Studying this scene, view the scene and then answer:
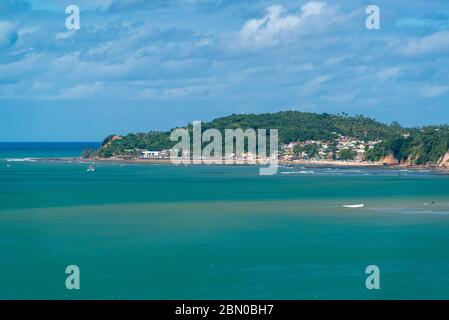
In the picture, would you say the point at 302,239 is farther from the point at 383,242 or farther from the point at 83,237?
the point at 83,237

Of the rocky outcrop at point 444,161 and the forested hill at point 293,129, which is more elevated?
the forested hill at point 293,129

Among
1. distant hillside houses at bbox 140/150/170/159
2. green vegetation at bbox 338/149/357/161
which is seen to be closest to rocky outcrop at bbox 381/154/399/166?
green vegetation at bbox 338/149/357/161

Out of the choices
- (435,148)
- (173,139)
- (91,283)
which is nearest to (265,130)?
(173,139)

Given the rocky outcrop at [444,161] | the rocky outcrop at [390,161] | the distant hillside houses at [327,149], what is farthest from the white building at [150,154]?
the rocky outcrop at [444,161]

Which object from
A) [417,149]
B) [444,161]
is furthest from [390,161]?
[444,161]

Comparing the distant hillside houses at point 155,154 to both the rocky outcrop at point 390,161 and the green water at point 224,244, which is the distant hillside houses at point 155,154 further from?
the green water at point 224,244

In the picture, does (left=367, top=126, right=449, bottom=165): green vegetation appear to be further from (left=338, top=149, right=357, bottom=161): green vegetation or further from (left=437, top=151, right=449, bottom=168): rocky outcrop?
(left=338, top=149, right=357, bottom=161): green vegetation
